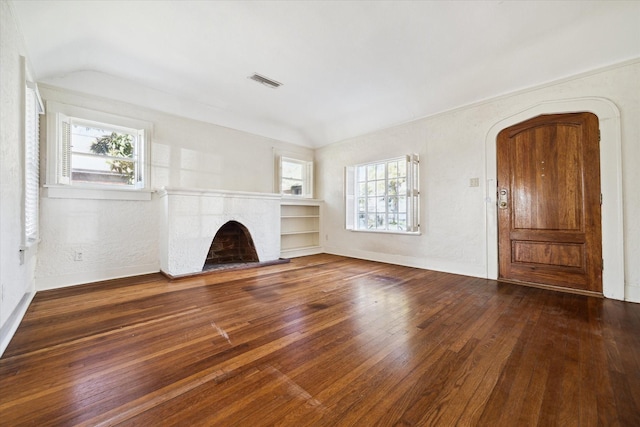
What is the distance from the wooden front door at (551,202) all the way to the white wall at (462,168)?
0.22 m

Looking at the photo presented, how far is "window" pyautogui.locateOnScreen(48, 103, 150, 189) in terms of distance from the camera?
10.5 feet

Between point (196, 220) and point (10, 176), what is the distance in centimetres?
196

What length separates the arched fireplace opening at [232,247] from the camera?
4.53m

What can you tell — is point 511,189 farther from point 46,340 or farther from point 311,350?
point 46,340

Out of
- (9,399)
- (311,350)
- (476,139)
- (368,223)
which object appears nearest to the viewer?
(9,399)

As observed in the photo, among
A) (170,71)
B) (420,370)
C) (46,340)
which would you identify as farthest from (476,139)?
(46,340)

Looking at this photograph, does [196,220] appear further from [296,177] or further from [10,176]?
[296,177]

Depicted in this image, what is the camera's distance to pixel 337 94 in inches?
160

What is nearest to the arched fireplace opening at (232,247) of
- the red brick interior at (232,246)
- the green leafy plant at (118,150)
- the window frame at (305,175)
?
the red brick interior at (232,246)

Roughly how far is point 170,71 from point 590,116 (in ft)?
16.7

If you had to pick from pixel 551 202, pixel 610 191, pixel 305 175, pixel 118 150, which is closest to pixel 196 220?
pixel 118 150

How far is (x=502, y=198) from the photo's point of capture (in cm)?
345

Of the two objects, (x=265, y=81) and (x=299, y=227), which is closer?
(x=265, y=81)

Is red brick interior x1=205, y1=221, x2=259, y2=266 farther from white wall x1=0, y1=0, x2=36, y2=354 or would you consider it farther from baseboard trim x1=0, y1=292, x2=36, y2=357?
white wall x1=0, y1=0, x2=36, y2=354
